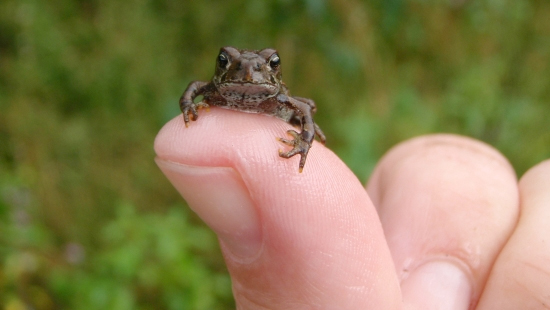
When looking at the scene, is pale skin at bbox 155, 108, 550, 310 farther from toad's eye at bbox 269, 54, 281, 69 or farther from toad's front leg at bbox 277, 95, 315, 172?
toad's eye at bbox 269, 54, 281, 69

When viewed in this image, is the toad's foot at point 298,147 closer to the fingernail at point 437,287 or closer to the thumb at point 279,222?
the thumb at point 279,222

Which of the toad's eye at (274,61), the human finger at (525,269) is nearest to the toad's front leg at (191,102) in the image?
the toad's eye at (274,61)

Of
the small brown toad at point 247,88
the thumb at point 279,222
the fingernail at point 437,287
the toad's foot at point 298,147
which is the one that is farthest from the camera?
the small brown toad at point 247,88

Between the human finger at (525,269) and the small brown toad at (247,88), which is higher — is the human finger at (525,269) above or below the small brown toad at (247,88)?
below

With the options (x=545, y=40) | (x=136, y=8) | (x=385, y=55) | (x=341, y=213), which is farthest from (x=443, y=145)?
(x=545, y=40)

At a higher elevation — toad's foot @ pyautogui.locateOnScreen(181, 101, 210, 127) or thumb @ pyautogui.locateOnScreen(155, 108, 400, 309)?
toad's foot @ pyautogui.locateOnScreen(181, 101, 210, 127)

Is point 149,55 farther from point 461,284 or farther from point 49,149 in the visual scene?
point 461,284

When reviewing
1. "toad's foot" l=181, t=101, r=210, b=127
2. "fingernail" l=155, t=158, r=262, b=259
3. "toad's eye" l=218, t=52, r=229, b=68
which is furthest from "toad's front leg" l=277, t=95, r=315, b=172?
"toad's foot" l=181, t=101, r=210, b=127
